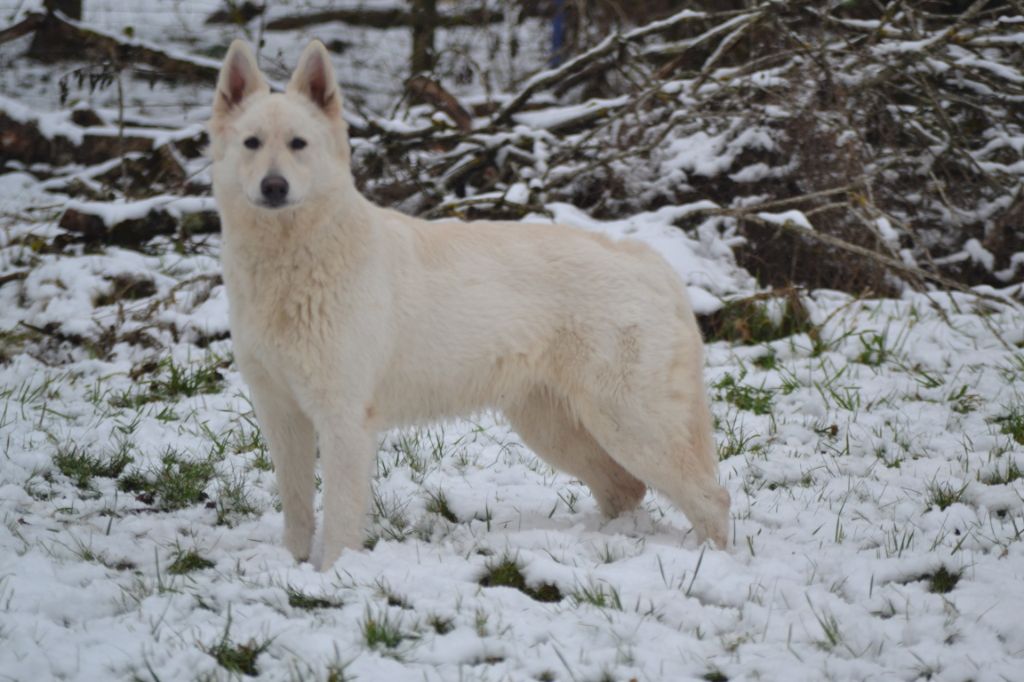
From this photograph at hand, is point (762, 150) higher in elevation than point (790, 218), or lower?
higher

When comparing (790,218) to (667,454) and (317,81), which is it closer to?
(667,454)

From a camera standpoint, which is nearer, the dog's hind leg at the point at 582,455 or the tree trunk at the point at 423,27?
the dog's hind leg at the point at 582,455

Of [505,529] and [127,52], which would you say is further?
[127,52]

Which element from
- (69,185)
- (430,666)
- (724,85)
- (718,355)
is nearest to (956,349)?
(718,355)

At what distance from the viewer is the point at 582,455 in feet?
12.7

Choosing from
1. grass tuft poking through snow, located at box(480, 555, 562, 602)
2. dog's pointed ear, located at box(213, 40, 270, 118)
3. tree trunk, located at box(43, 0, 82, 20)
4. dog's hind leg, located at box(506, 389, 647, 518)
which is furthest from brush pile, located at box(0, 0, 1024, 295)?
grass tuft poking through snow, located at box(480, 555, 562, 602)

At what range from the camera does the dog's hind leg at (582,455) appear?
3.85 m

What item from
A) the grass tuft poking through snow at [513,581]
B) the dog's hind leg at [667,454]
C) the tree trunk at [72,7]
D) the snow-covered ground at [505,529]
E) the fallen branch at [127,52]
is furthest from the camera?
the tree trunk at [72,7]

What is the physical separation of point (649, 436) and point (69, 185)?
243 inches

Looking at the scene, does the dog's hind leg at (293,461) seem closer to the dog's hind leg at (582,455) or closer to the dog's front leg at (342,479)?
the dog's front leg at (342,479)

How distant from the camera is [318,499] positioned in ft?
13.3

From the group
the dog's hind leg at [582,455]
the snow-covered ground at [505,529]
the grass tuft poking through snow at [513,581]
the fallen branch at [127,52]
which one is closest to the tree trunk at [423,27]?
the fallen branch at [127,52]

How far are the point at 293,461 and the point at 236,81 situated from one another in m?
1.45

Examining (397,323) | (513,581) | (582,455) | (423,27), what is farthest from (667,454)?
(423,27)
